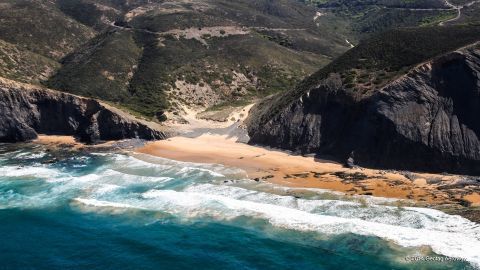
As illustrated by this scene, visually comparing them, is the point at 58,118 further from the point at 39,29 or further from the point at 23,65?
the point at 39,29

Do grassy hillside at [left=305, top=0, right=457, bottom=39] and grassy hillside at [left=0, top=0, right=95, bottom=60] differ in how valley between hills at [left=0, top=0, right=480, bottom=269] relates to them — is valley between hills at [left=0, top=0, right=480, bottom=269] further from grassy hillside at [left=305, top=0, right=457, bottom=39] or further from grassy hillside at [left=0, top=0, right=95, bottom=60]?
grassy hillside at [left=305, top=0, right=457, bottom=39]

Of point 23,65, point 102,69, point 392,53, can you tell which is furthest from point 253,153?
point 23,65

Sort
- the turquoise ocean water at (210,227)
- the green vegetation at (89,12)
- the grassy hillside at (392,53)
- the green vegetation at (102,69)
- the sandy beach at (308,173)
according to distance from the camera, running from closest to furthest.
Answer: the turquoise ocean water at (210,227)
the sandy beach at (308,173)
the grassy hillside at (392,53)
the green vegetation at (102,69)
the green vegetation at (89,12)

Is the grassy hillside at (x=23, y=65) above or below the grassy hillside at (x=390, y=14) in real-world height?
below

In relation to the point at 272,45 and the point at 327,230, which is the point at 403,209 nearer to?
the point at 327,230

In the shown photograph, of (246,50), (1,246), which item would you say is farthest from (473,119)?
(246,50)

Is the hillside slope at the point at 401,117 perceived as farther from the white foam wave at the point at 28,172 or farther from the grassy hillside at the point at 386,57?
the white foam wave at the point at 28,172

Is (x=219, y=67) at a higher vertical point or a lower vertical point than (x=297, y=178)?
higher

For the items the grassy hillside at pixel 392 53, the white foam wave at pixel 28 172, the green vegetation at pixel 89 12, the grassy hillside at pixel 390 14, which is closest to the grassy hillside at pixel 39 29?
the green vegetation at pixel 89 12
